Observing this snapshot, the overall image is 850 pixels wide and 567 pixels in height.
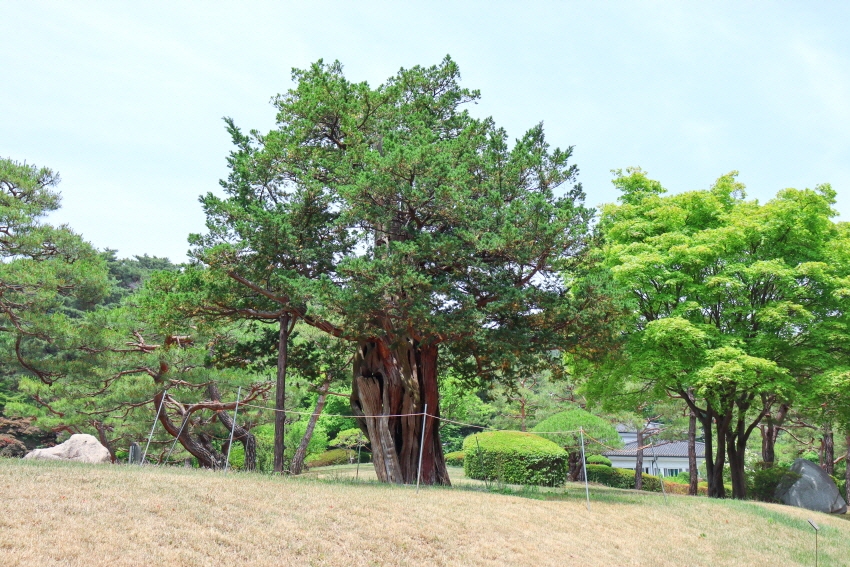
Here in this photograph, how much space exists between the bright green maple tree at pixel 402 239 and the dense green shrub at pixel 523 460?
177 inches

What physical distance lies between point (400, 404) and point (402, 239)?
4424mm

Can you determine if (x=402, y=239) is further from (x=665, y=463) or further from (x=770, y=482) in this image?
(x=665, y=463)

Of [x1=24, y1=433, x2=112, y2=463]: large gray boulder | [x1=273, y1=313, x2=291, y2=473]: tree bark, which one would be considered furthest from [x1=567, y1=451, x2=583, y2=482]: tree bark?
[x1=24, y1=433, x2=112, y2=463]: large gray boulder

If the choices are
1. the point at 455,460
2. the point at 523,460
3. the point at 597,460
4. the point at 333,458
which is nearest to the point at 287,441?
the point at 333,458

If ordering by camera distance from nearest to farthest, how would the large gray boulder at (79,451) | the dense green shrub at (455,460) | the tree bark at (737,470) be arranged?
the large gray boulder at (79,451), the tree bark at (737,470), the dense green shrub at (455,460)

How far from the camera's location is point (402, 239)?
15.6 metres

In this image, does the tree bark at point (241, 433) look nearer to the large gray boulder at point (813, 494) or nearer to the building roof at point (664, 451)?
the large gray boulder at point (813, 494)

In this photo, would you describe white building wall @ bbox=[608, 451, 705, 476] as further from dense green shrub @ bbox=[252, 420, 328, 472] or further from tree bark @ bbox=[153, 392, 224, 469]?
tree bark @ bbox=[153, 392, 224, 469]

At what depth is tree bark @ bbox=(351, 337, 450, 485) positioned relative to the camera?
16219 millimetres

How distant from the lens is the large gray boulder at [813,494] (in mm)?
22250

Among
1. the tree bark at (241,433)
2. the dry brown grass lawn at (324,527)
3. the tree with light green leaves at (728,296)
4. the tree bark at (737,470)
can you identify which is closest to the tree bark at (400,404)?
the dry brown grass lawn at (324,527)

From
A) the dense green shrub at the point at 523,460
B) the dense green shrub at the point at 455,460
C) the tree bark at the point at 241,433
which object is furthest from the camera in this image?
Answer: the dense green shrub at the point at 455,460

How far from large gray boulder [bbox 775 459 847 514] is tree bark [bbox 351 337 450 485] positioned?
44.2ft

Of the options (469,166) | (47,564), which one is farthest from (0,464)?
(469,166)
